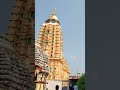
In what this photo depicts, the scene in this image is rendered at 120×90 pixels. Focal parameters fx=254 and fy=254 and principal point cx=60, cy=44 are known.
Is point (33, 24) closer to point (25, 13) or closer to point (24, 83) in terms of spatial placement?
point (25, 13)

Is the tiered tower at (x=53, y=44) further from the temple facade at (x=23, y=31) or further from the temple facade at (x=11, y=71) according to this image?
the temple facade at (x=11, y=71)

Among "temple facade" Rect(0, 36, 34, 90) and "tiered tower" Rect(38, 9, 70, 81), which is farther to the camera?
"tiered tower" Rect(38, 9, 70, 81)

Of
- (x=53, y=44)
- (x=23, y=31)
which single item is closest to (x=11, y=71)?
(x=23, y=31)

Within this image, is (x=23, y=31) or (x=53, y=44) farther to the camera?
(x=53, y=44)

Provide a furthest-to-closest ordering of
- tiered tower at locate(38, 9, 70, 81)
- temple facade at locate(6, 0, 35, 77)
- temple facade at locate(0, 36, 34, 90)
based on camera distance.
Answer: tiered tower at locate(38, 9, 70, 81)
temple facade at locate(6, 0, 35, 77)
temple facade at locate(0, 36, 34, 90)

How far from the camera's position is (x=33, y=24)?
1.98 meters

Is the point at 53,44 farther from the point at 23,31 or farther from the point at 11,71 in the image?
the point at 11,71

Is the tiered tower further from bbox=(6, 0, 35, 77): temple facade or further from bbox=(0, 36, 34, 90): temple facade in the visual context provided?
bbox=(0, 36, 34, 90): temple facade

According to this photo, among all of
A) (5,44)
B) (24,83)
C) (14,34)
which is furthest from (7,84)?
(14,34)

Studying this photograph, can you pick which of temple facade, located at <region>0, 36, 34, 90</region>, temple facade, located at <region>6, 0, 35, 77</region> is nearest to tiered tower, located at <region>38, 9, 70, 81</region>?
temple facade, located at <region>6, 0, 35, 77</region>

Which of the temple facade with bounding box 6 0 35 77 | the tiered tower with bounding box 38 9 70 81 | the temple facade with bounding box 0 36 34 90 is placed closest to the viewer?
the temple facade with bounding box 0 36 34 90


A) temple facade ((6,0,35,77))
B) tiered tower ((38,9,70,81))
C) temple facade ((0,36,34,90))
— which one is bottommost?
temple facade ((0,36,34,90))

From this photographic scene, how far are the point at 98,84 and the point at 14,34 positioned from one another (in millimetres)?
924

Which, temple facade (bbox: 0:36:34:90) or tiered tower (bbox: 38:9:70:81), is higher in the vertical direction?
tiered tower (bbox: 38:9:70:81)
